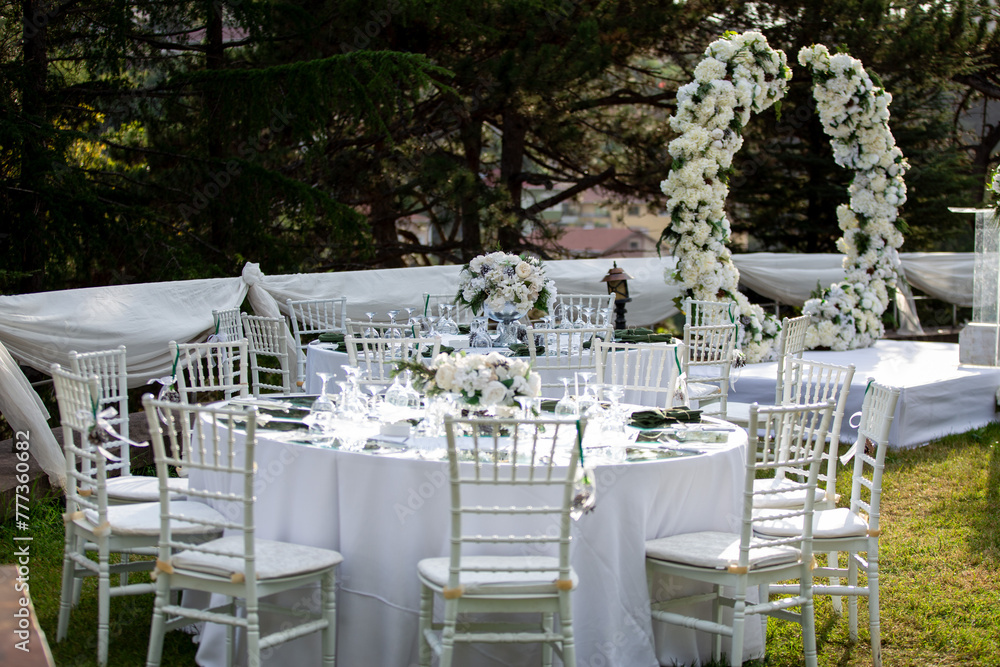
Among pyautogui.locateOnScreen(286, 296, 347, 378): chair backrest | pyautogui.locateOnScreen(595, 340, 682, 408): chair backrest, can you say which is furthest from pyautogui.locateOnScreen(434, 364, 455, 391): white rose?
pyautogui.locateOnScreen(286, 296, 347, 378): chair backrest

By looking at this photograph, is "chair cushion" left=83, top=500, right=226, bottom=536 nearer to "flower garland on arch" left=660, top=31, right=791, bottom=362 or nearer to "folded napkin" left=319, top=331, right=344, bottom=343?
"folded napkin" left=319, top=331, right=344, bottom=343

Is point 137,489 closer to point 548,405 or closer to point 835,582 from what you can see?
point 548,405

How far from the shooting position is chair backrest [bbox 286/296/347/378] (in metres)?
7.45

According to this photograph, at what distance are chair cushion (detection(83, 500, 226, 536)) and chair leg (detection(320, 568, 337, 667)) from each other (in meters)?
0.46

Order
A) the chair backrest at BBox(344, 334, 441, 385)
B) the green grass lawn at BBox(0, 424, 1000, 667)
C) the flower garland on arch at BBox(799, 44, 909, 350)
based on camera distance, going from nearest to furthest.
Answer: the green grass lawn at BBox(0, 424, 1000, 667)
the chair backrest at BBox(344, 334, 441, 385)
the flower garland on arch at BBox(799, 44, 909, 350)

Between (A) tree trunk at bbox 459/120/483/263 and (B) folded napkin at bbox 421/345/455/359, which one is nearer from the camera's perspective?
(B) folded napkin at bbox 421/345/455/359

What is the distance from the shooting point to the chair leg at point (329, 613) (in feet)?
10.3

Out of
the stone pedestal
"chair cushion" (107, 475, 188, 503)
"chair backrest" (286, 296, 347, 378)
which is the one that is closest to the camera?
"chair cushion" (107, 475, 188, 503)

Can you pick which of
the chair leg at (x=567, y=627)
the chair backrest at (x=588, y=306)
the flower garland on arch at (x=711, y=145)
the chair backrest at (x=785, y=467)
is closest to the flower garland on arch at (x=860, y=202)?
the flower garland on arch at (x=711, y=145)

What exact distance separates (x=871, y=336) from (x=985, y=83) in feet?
18.4

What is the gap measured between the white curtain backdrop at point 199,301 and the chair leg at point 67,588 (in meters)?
1.53

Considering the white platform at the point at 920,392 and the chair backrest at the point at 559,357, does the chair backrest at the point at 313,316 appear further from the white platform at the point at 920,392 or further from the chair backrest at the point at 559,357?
the white platform at the point at 920,392

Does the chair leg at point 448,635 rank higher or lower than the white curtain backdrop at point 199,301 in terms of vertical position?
lower

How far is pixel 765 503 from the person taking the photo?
3.77m
